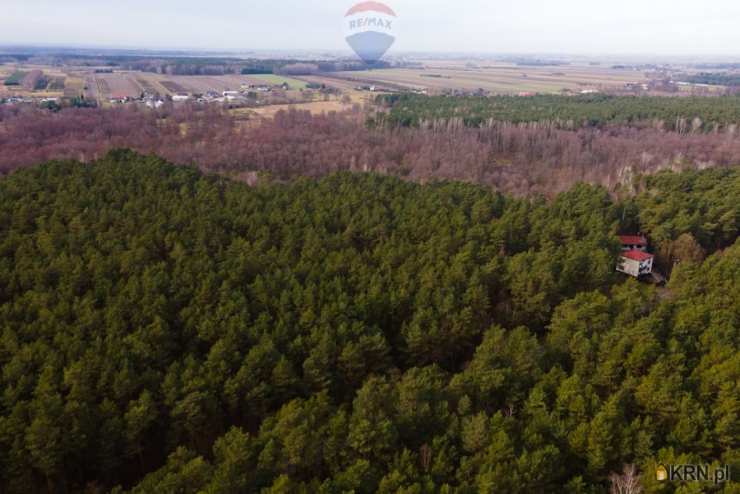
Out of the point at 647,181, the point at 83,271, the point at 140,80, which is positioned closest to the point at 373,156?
the point at 647,181

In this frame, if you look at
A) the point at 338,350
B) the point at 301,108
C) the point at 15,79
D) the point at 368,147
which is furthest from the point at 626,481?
the point at 15,79

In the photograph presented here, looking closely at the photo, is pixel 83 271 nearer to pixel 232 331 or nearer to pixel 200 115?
pixel 232 331

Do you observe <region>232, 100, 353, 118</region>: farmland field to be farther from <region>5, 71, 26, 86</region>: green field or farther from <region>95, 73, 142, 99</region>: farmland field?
<region>5, 71, 26, 86</region>: green field

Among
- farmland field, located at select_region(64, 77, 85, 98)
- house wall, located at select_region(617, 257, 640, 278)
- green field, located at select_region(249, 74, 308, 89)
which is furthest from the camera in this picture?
green field, located at select_region(249, 74, 308, 89)

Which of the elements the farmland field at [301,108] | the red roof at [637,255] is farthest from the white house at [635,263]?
the farmland field at [301,108]

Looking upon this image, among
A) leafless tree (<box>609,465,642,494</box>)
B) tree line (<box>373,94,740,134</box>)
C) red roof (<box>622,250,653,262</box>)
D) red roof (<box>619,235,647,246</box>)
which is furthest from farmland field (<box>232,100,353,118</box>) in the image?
leafless tree (<box>609,465,642,494</box>)

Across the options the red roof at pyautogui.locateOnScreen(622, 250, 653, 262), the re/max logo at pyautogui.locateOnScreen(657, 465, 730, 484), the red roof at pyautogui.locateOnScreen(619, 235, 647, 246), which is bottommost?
the re/max logo at pyautogui.locateOnScreen(657, 465, 730, 484)

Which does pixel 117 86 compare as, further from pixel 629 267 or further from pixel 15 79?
pixel 629 267
